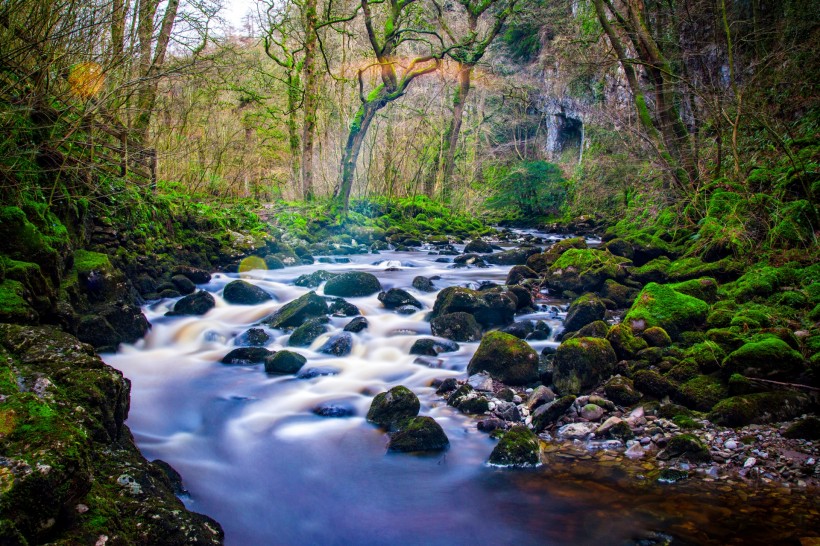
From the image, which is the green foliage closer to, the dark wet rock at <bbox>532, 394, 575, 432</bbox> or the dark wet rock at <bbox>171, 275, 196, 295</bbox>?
the dark wet rock at <bbox>171, 275, 196, 295</bbox>

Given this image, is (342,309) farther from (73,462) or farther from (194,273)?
(73,462)

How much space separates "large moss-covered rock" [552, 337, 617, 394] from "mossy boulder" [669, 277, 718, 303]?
2.35 m

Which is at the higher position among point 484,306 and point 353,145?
point 353,145

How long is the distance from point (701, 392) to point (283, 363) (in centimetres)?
475

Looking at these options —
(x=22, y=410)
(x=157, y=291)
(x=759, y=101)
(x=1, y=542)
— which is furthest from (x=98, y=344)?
(x=759, y=101)

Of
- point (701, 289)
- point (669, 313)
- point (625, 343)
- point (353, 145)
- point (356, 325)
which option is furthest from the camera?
point (353, 145)

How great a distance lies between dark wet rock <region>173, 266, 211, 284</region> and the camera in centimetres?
1055

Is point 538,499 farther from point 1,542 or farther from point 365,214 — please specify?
point 365,214

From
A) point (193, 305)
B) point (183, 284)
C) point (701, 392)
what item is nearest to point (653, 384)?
point (701, 392)

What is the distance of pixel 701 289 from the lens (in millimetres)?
7453

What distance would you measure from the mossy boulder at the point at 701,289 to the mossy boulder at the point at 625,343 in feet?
5.65

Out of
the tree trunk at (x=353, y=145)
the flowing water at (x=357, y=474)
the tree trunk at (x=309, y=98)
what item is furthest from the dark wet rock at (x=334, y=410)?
the tree trunk at (x=309, y=98)

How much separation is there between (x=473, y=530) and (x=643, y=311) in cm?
403

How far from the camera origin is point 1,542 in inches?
76.9
